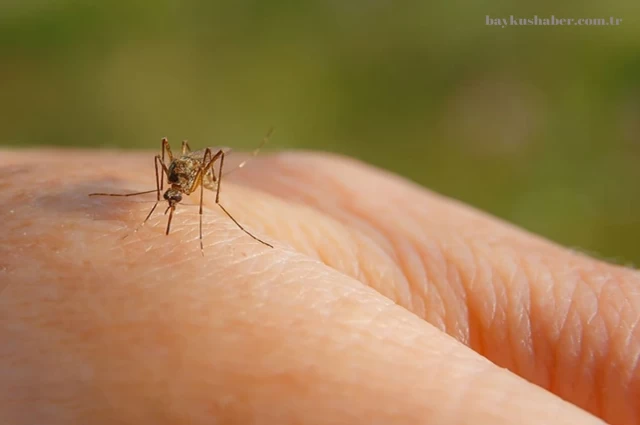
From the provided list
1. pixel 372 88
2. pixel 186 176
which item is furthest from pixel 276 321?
pixel 372 88


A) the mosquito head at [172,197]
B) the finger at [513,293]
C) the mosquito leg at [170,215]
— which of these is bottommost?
the finger at [513,293]

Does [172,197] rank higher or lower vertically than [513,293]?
higher

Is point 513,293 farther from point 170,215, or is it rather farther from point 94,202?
point 94,202

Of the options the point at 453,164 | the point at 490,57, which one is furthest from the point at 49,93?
the point at 490,57

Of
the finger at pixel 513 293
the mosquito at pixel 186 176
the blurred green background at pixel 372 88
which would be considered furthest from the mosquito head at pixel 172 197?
the blurred green background at pixel 372 88

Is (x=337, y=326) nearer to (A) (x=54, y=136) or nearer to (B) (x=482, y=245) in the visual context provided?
(B) (x=482, y=245)

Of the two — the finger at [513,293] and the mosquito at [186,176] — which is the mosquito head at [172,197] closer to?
the mosquito at [186,176]

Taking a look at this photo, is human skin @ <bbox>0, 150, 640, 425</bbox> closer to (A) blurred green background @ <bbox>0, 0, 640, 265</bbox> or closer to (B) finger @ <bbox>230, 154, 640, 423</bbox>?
(B) finger @ <bbox>230, 154, 640, 423</bbox>

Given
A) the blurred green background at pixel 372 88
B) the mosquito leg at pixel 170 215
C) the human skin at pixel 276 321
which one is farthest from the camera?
the blurred green background at pixel 372 88
